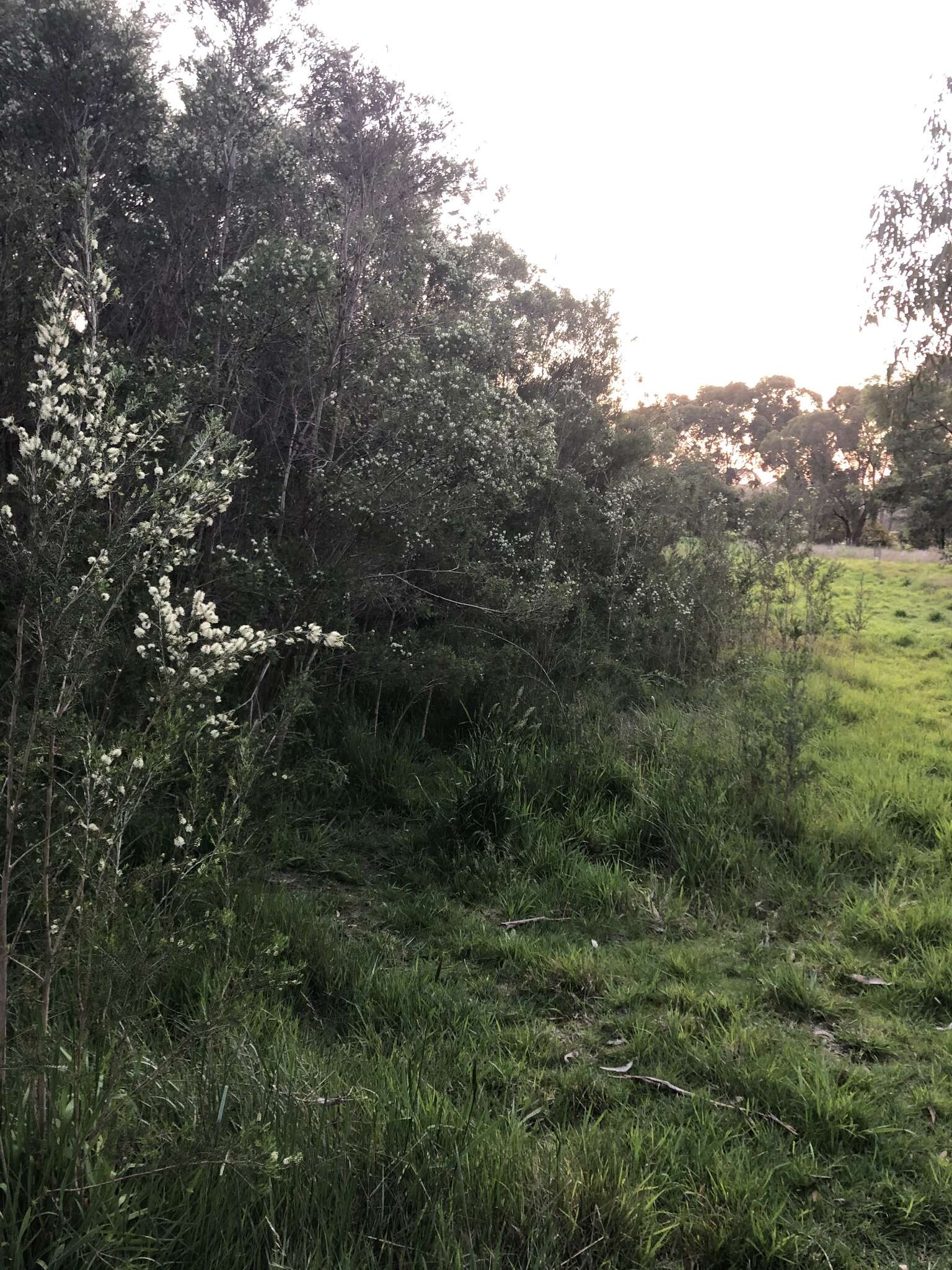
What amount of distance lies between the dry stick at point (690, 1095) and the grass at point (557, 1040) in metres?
0.02

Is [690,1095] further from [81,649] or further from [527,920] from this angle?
[81,649]

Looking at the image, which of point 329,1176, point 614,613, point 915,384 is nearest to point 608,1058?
point 329,1176

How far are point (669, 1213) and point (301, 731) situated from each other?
516 cm

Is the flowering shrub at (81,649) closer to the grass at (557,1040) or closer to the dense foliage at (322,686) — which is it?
the dense foliage at (322,686)

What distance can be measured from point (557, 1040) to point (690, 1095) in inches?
24.8

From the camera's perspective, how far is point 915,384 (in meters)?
10.9

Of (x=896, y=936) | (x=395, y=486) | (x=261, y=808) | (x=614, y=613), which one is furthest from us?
(x=614, y=613)

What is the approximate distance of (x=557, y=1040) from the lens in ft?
11.4

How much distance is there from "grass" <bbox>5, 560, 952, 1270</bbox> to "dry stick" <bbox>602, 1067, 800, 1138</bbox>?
0.07 feet

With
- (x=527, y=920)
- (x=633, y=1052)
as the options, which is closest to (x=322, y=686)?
(x=527, y=920)

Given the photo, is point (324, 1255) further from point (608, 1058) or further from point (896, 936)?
point (896, 936)

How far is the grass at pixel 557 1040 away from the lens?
207 cm

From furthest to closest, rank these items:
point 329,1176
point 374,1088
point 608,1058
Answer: point 608,1058 → point 374,1088 → point 329,1176

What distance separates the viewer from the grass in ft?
6.78
